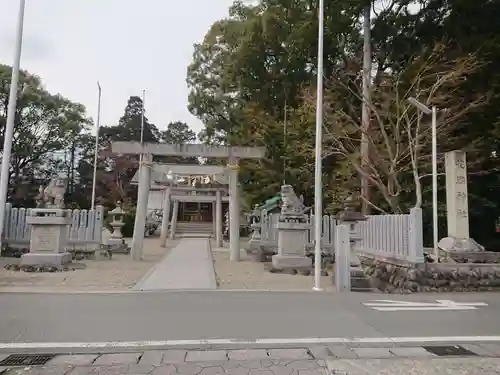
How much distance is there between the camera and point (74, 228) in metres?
16.4

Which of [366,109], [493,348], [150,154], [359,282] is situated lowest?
[493,348]

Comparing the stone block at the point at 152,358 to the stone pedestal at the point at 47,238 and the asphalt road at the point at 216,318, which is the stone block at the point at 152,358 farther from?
the stone pedestal at the point at 47,238

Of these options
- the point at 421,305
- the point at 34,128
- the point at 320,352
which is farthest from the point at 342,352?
the point at 34,128

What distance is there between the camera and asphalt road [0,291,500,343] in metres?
5.61

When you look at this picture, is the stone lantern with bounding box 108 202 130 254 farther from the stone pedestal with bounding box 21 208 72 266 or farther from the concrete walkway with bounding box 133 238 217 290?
the stone pedestal with bounding box 21 208 72 266

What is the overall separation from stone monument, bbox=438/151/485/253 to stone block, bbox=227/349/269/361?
7885mm

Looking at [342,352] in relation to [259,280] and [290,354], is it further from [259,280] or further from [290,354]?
[259,280]

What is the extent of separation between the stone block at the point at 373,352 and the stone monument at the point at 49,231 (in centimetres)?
1002

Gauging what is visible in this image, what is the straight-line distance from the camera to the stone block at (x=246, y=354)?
4.71m

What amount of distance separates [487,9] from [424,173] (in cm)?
738

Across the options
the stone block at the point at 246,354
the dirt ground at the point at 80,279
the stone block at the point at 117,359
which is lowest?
the stone block at the point at 117,359

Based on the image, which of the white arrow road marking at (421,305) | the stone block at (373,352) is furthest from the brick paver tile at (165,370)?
the white arrow road marking at (421,305)

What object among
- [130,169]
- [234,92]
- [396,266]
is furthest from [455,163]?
[130,169]

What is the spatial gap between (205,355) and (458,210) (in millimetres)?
8783
